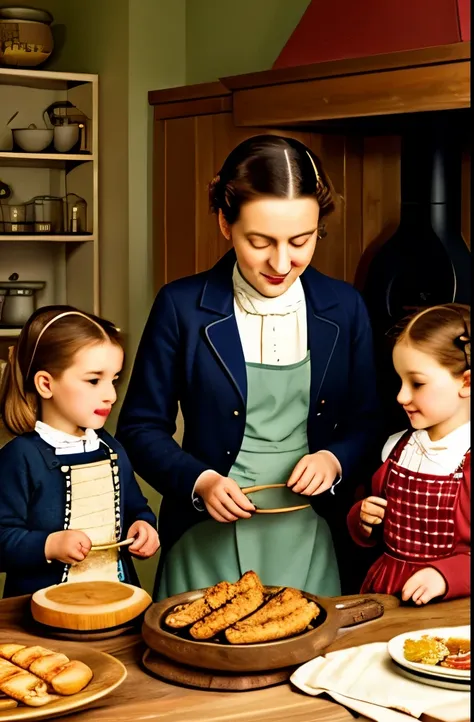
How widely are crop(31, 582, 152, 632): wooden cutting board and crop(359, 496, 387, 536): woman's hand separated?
48 cm

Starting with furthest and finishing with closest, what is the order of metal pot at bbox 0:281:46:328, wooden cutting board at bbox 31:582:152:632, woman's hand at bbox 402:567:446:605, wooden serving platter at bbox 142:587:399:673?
metal pot at bbox 0:281:46:328, woman's hand at bbox 402:567:446:605, wooden cutting board at bbox 31:582:152:632, wooden serving platter at bbox 142:587:399:673

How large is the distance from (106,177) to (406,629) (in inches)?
112

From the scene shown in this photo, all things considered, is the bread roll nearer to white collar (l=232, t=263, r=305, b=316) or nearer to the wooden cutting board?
the wooden cutting board

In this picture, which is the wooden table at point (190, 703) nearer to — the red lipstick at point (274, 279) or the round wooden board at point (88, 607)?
the round wooden board at point (88, 607)

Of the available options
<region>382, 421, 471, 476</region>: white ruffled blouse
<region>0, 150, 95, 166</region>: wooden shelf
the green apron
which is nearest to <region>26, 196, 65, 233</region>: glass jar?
<region>0, 150, 95, 166</region>: wooden shelf

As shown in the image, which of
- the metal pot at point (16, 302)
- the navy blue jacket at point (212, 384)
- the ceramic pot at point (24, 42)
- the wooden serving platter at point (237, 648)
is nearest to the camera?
the wooden serving platter at point (237, 648)

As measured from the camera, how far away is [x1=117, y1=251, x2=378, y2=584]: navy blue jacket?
6.57 feet

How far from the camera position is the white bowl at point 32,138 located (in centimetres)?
406

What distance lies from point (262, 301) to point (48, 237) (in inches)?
87.8

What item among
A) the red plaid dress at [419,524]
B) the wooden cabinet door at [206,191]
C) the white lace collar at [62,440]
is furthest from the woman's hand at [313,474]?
the wooden cabinet door at [206,191]

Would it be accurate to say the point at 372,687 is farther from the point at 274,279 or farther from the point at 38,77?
the point at 38,77

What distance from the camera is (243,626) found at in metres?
1.37

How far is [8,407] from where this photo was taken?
6.31ft

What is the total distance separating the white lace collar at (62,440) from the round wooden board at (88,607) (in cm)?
34
